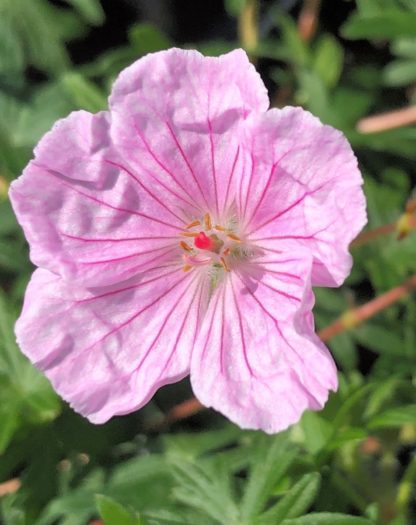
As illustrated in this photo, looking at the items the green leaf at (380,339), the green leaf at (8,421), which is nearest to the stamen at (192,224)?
the green leaf at (8,421)

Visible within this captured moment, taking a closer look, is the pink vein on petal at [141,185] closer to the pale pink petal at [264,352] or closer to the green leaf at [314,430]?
the pale pink petal at [264,352]

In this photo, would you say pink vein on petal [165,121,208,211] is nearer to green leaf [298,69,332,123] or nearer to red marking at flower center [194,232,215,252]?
red marking at flower center [194,232,215,252]

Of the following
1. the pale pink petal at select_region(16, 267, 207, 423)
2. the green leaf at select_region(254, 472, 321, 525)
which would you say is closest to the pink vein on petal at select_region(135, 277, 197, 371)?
the pale pink petal at select_region(16, 267, 207, 423)

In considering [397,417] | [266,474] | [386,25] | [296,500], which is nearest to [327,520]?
[296,500]

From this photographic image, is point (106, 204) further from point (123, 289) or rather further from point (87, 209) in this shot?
point (123, 289)

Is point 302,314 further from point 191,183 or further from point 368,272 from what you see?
point 368,272
